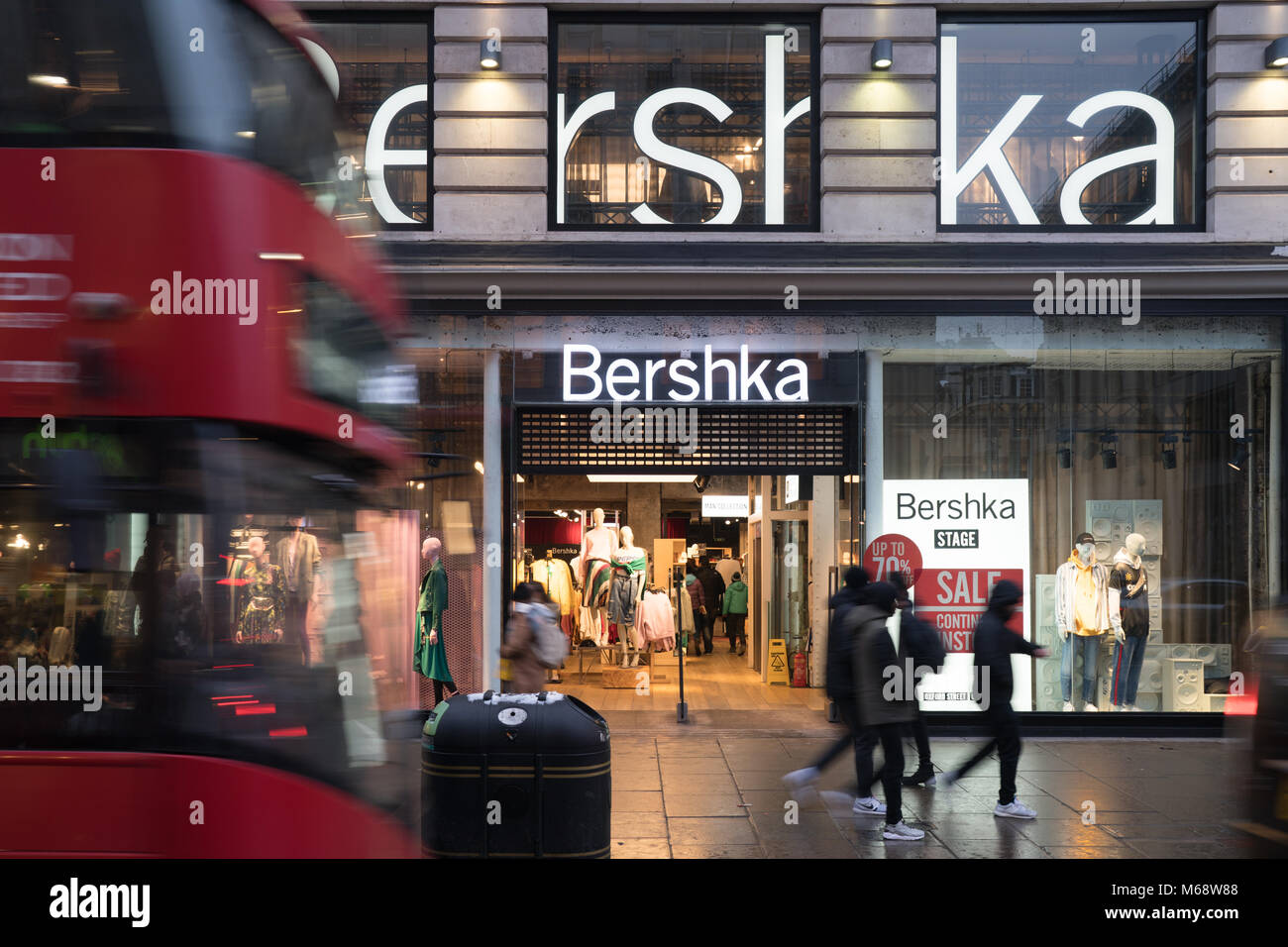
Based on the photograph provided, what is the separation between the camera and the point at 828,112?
37.7ft

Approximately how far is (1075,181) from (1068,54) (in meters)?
1.57

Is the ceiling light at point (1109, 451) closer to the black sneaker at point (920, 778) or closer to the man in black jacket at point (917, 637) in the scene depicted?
the man in black jacket at point (917, 637)

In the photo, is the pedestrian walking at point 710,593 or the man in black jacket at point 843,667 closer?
the man in black jacket at point 843,667

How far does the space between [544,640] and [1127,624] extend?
754cm

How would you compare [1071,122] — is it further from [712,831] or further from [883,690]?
[712,831]

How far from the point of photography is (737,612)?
17.7m

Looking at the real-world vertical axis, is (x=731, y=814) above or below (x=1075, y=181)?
below

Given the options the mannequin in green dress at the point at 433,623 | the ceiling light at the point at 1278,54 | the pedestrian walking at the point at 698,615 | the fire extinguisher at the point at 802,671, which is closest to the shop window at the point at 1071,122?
the ceiling light at the point at 1278,54

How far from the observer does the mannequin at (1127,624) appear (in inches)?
453

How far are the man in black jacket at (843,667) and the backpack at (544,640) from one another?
6.86 ft

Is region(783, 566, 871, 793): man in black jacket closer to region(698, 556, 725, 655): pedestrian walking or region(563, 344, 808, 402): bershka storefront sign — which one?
region(563, 344, 808, 402): bershka storefront sign
